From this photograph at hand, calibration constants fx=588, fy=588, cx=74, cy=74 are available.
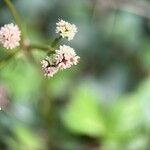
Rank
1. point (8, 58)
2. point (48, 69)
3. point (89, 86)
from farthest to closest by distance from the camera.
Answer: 1. point (89, 86)
2. point (8, 58)
3. point (48, 69)

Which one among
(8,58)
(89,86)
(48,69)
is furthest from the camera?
(89,86)

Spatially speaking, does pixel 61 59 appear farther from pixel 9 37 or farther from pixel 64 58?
pixel 9 37

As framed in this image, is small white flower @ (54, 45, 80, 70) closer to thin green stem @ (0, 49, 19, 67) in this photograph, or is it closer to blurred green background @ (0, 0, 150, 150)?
thin green stem @ (0, 49, 19, 67)

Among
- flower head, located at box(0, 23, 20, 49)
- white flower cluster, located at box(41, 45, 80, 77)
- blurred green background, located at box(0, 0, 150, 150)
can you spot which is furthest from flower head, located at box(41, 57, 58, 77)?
blurred green background, located at box(0, 0, 150, 150)

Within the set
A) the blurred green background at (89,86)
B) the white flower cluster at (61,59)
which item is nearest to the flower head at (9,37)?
the white flower cluster at (61,59)

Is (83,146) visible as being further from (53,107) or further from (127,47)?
(127,47)

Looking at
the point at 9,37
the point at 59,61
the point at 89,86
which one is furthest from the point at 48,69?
the point at 89,86
